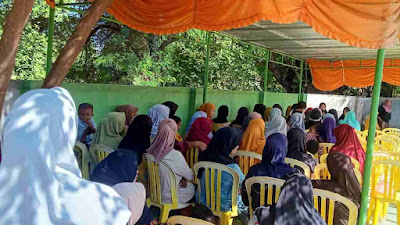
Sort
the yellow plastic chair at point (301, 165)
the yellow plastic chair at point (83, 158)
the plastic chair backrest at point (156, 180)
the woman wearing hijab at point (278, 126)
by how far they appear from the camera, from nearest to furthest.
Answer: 1. the plastic chair backrest at point (156, 180)
2. the yellow plastic chair at point (301, 165)
3. the yellow plastic chair at point (83, 158)
4. the woman wearing hijab at point (278, 126)

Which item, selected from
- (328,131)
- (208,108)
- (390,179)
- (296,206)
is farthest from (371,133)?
(208,108)

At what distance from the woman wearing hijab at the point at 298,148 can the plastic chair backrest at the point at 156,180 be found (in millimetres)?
1338

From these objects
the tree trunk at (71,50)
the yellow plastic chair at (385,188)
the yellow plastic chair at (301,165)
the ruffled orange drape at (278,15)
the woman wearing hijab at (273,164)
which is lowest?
the yellow plastic chair at (385,188)

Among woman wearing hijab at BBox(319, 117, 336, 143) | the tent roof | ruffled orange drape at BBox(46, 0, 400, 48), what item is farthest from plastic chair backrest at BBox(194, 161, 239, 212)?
woman wearing hijab at BBox(319, 117, 336, 143)

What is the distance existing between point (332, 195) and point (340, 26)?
5.13 feet

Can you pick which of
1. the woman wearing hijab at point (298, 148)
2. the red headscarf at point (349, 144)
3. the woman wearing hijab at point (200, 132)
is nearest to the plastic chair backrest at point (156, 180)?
the woman wearing hijab at point (200, 132)

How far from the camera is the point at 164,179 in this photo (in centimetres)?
330

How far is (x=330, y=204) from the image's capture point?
254 cm

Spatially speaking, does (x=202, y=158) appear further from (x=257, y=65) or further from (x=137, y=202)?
(x=257, y=65)

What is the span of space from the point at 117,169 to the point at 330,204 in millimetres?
1513

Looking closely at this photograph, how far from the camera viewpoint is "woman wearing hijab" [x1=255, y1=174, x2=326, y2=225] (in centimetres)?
185

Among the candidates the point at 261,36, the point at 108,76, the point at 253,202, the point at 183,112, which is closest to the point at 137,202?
the point at 253,202

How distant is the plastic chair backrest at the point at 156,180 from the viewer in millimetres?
3286

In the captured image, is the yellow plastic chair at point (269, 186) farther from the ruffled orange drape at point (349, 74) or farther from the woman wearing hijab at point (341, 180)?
the ruffled orange drape at point (349, 74)
